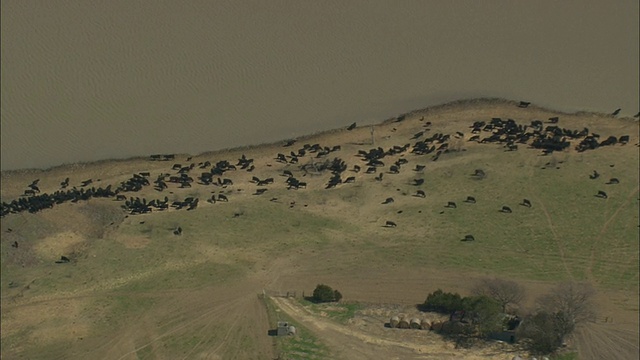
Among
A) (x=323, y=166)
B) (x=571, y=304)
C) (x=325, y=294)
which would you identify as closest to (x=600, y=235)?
(x=571, y=304)

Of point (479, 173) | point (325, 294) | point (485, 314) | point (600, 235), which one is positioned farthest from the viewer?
point (479, 173)

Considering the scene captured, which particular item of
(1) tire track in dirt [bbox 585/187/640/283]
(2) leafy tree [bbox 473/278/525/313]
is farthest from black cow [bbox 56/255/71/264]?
(1) tire track in dirt [bbox 585/187/640/283]

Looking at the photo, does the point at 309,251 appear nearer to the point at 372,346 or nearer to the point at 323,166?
the point at 323,166

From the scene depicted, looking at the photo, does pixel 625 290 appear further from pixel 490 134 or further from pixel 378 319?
pixel 490 134

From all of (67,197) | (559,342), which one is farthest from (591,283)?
(67,197)

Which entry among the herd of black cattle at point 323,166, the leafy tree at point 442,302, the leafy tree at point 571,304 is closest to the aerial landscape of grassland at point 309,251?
the herd of black cattle at point 323,166

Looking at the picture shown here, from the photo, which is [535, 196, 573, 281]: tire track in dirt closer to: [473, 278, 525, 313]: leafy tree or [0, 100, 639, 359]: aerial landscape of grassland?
[0, 100, 639, 359]: aerial landscape of grassland

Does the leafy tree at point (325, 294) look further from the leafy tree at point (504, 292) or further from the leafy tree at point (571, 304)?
the leafy tree at point (571, 304)
